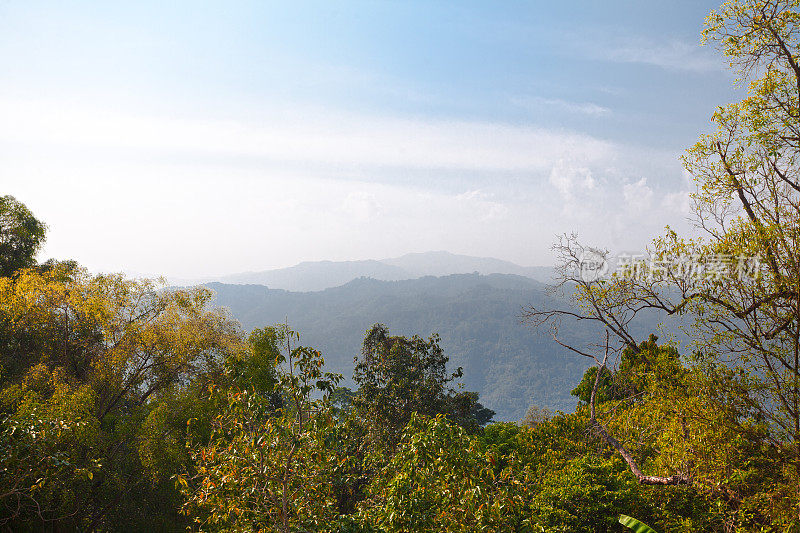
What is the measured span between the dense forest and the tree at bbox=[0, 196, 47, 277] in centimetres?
7

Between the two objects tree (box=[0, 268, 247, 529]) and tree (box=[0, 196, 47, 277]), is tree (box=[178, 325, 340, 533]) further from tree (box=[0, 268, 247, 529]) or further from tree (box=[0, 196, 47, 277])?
tree (box=[0, 196, 47, 277])

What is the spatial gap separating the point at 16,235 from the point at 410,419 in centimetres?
1617

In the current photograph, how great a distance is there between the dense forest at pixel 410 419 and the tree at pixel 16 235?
0.07m

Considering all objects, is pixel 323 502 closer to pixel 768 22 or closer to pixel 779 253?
pixel 779 253

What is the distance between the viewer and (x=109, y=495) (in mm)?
12445

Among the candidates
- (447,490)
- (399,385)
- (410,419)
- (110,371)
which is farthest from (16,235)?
(447,490)

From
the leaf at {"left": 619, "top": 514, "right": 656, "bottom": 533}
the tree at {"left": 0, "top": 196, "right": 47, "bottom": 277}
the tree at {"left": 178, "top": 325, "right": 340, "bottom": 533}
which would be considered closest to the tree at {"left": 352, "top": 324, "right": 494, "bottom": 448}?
the tree at {"left": 178, "top": 325, "right": 340, "bottom": 533}

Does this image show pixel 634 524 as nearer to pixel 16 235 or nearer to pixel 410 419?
pixel 410 419

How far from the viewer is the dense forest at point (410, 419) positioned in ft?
16.7

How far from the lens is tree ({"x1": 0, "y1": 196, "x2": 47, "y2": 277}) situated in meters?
15.9

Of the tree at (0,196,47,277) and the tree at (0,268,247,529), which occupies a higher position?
the tree at (0,196,47,277)

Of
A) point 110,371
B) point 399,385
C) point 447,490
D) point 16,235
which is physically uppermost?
point 16,235

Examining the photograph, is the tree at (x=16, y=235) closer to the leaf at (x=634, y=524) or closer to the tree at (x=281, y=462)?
the tree at (x=281, y=462)

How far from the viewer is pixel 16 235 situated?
53.3 ft
